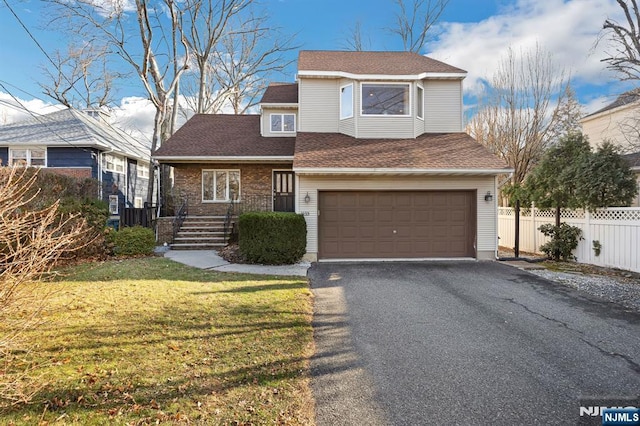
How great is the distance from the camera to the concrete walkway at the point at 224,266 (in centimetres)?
866

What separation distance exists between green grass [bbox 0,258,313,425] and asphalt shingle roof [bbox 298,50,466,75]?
9664 mm

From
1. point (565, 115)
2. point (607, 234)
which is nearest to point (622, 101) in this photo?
point (565, 115)

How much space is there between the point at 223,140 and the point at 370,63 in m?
7.11

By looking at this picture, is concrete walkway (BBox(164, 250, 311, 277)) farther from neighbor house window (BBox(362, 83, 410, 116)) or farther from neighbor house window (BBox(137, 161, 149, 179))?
neighbor house window (BBox(137, 161, 149, 179))

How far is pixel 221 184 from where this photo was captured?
15.1m

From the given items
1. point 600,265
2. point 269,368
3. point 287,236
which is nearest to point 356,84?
point 287,236

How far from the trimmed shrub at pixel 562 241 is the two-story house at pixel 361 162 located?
1.82 metres

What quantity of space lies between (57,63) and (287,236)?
19.8 meters

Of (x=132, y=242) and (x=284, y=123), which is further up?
(x=284, y=123)

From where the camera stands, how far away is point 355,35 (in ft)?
76.2

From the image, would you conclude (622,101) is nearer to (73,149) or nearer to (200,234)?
(200,234)

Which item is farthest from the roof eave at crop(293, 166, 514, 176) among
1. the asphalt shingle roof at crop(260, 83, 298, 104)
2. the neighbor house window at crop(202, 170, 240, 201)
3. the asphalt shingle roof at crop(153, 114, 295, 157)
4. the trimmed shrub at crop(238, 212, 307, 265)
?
the asphalt shingle roof at crop(260, 83, 298, 104)

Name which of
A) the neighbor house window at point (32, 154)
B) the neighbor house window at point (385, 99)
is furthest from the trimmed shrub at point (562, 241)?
the neighbor house window at point (32, 154)

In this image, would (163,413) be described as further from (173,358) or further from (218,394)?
(173,358)
